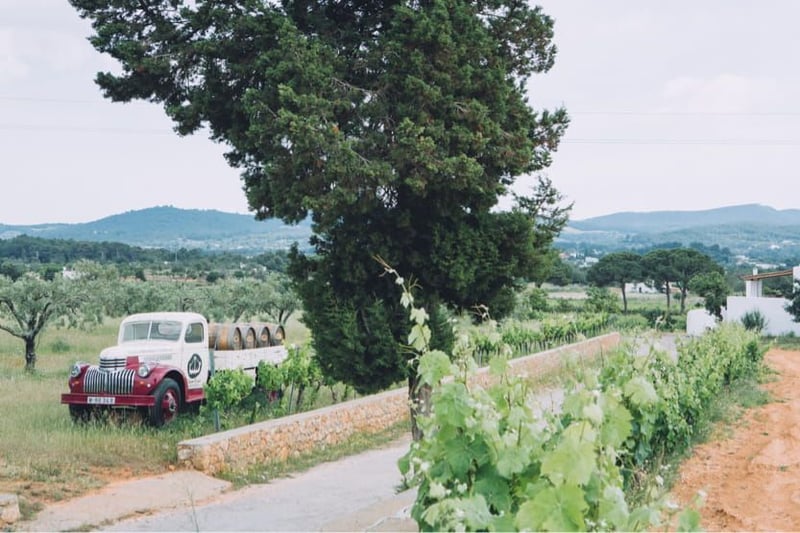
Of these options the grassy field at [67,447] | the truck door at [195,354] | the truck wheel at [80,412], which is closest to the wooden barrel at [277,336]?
the grassy field at [67,447]

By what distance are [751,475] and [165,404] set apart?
9.49m

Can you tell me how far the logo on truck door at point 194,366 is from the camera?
15.6 m

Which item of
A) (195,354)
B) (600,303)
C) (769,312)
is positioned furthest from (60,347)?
(769,312)

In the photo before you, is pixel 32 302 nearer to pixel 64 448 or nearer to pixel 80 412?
pixel 80 412

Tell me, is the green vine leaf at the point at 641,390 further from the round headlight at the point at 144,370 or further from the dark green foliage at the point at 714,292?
the dark green foliage at the point at 714,292

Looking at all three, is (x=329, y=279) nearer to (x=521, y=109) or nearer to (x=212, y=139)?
(x=212, y=139)

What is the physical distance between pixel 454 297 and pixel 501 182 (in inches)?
75.8

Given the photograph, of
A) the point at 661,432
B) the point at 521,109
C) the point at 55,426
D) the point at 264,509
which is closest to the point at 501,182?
the point at 521,109

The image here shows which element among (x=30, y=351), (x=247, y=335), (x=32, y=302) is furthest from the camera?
(x=32, y=302)

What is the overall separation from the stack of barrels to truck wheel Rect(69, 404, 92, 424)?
3.29 meters

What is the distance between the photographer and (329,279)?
12734 millimetres

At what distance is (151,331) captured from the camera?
15.9 metres

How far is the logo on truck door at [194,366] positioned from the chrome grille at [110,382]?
65.8 inches

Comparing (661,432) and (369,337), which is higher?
(369,337)
